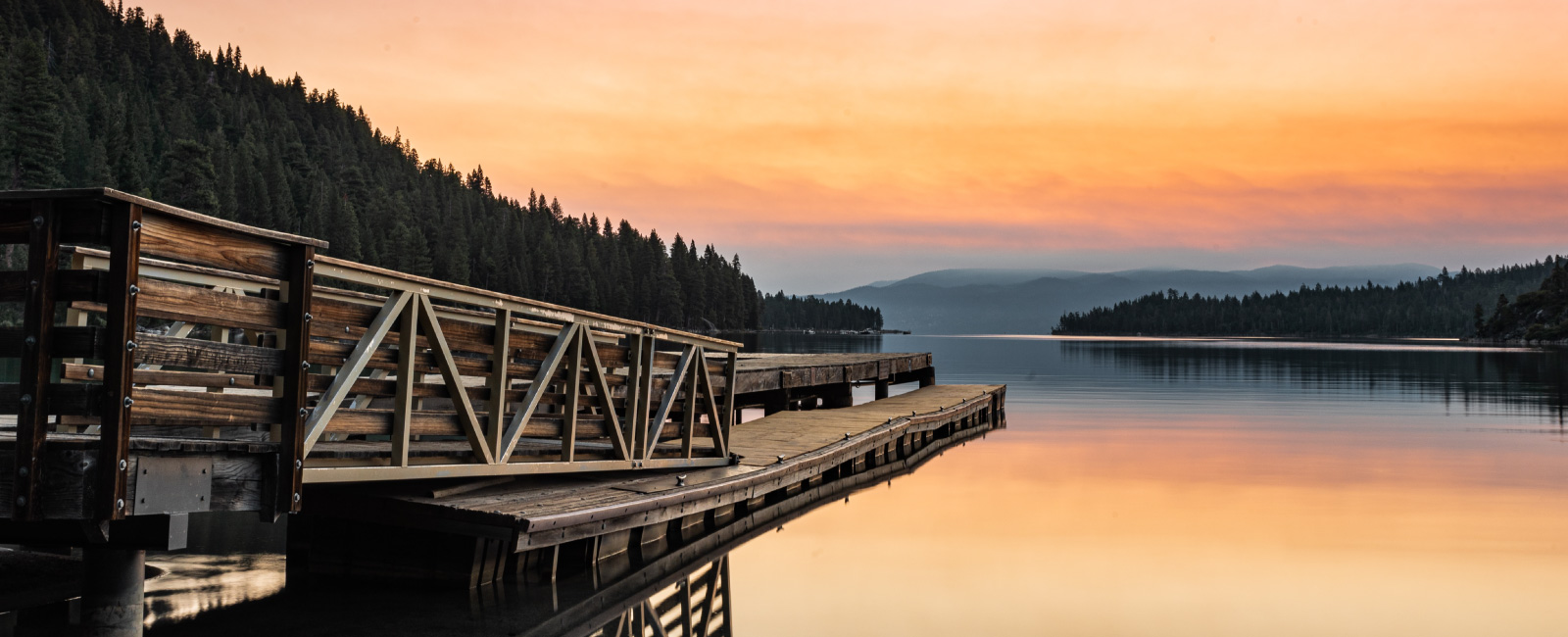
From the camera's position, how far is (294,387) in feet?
21.9

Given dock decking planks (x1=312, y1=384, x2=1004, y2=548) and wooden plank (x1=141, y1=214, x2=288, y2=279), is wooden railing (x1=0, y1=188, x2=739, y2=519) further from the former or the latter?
dock decking planks (x1=312, y1=384, x2=1004, y2=548)

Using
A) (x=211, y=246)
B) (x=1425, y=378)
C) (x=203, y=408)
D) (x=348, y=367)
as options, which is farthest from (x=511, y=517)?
(x=1425, y=378)

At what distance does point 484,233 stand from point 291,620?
6293 inches

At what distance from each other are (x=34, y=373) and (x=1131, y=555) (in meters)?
11.0

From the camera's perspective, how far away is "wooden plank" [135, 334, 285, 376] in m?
5.97

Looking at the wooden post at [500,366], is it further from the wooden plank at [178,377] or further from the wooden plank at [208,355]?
the wooden plank at [208,355]

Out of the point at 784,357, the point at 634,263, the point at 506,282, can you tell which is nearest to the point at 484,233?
the point at 506,282

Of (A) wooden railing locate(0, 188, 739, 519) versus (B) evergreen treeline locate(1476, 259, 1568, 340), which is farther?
(B) evergreen treeline locate(1476, 259, 1568, 340)

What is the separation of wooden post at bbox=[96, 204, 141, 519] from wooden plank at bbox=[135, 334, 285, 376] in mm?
196

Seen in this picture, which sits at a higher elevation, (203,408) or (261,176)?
(261,176)

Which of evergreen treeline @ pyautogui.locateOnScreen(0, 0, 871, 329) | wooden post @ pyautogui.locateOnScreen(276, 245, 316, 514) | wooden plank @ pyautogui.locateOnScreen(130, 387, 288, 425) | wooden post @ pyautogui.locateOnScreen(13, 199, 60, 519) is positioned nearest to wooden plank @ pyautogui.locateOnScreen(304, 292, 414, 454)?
wooden post @ pyautogui.locateOnScreen(276, 245, 316, 514)

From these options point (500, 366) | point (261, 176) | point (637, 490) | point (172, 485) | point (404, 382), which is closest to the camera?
point (172, 485)

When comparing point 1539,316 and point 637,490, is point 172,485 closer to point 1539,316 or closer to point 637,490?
point 637,490

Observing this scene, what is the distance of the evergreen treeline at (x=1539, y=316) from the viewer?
561 feet
